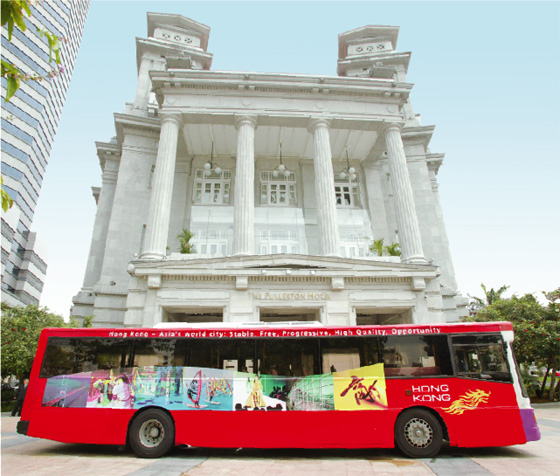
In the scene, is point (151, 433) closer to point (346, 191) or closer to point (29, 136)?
point (346, 191)

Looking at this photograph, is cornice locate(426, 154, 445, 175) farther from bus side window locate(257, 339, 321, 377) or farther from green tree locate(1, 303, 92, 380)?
green tree locate(1, 303, 92, 380)

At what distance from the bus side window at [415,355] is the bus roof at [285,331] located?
18cm

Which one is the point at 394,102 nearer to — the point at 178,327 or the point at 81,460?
the point at 178,327

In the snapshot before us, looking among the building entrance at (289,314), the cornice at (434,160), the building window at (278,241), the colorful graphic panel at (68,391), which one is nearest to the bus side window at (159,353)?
the colorful graphic panel at (68,391)

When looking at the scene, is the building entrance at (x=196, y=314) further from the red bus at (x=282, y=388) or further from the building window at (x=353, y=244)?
the building window at (x=353, y=244)

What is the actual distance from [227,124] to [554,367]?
77.7 feet

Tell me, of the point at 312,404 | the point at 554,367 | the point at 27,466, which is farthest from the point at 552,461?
the point at 554,367

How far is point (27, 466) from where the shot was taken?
26.4ft

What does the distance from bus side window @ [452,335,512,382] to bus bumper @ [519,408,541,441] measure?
742 mm

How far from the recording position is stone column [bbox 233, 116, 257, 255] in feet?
66.2

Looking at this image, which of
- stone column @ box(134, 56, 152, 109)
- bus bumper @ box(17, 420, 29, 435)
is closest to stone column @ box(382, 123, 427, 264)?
bus bumper @ box(17, 420, 29, 435)

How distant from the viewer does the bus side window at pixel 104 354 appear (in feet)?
31.7

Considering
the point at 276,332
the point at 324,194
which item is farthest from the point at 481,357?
the point at 324,194

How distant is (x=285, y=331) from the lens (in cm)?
980
